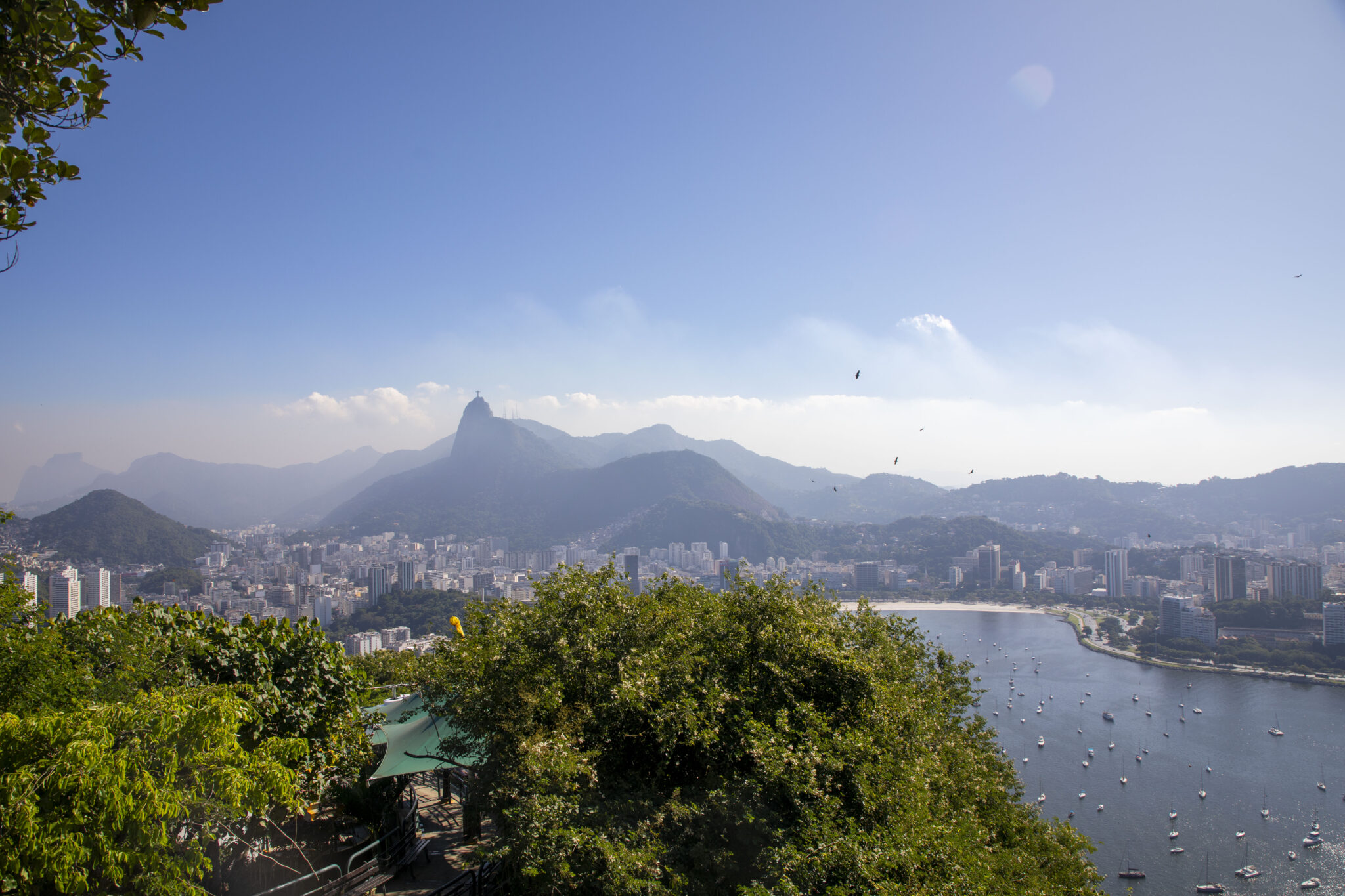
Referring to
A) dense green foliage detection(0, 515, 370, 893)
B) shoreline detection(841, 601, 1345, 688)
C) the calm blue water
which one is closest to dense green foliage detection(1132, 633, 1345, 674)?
shoreline detection(841, 601, 1345, 688)

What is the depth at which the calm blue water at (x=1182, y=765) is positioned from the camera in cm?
1958

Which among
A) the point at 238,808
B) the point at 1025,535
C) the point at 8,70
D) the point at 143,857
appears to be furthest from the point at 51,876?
the point at 1025,535

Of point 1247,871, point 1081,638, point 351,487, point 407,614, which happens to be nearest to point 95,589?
point 407,614

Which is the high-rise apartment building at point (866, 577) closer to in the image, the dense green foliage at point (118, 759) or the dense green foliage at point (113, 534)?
the dense green foliage at point (113, 534)

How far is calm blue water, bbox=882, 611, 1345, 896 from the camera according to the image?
1958 centimetres

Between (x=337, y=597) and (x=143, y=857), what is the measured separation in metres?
58.7

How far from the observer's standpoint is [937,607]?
2702 inches

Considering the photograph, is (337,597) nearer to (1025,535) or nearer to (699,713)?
(699,713)

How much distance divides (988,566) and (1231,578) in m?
24.6

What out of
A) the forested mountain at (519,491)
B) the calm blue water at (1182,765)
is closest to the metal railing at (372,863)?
the calm blue water at (1182,765)

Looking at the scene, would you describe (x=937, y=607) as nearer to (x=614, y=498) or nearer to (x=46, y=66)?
(x=614, y=498)

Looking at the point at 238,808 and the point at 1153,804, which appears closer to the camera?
the point at 238,808

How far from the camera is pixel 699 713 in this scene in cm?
437

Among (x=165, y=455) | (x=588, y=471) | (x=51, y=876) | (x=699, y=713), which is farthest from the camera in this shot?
(x=165, y=455)
